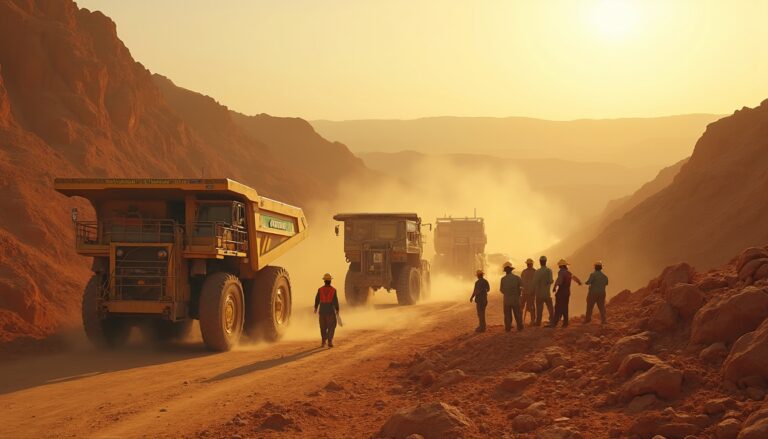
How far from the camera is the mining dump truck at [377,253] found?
27156mm

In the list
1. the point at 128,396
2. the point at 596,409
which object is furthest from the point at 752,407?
the point at 128,396

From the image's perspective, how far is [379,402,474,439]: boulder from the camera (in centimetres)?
863

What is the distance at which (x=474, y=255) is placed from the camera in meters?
41.1

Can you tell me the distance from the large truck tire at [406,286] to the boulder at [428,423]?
61.1 ft

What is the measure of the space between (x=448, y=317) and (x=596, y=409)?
13905 millimetres

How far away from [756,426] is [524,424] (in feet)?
8.41

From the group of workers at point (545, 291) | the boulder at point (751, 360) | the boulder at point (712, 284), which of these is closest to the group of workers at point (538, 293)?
the group of workers at point (545, 291)

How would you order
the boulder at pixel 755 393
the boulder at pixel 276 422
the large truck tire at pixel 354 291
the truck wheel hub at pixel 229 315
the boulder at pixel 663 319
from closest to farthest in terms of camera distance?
the boulder at pixel 755 393
the boulder at pixel 276 422
the boulder at pixel 663 319
the truck wheel hub at pixel 229 315
the large truck tire at pixel 354 291

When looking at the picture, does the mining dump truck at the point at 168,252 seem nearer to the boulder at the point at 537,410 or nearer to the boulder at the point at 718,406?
the boulder at the point at 537,410

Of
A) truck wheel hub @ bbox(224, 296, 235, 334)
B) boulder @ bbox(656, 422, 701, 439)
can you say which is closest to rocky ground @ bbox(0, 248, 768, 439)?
boulder @ bbox(656, 422, 701, 439)

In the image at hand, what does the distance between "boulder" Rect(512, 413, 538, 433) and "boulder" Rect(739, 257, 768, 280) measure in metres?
5.11

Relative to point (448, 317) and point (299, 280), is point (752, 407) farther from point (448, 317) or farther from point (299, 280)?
point (299, 280)

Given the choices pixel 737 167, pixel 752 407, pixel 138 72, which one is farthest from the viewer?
pixel 138 72

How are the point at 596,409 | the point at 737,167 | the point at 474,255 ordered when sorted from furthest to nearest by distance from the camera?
the point at 474,255, the point at 737,167, the point at 596,409
